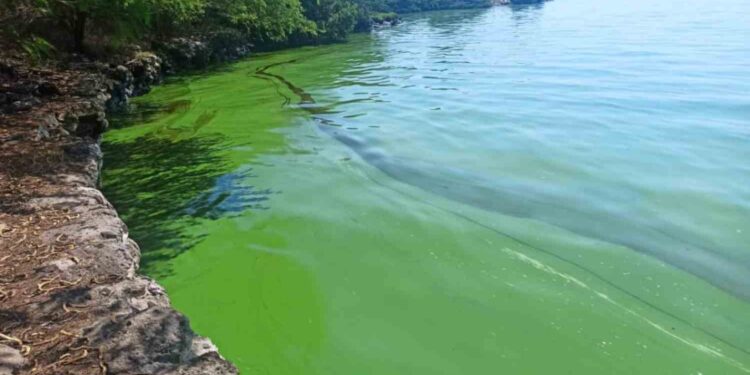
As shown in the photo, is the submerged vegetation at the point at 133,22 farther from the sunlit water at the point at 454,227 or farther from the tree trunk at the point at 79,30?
the sunlit water at the point at 454,227

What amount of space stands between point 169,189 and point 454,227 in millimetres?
4184

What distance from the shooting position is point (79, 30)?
1360cm

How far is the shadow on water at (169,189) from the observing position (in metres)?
6.38

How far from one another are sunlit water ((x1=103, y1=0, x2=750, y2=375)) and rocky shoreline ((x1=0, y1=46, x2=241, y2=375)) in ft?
3.36

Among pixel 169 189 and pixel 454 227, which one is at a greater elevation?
pixel 169 189

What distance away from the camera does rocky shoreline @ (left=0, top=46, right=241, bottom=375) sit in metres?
2.91

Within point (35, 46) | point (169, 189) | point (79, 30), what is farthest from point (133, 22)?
point (169, 189)

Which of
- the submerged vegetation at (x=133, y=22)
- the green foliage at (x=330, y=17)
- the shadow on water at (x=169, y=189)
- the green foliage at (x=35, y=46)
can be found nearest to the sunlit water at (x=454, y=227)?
the shadow on water at (x=169, y=189)

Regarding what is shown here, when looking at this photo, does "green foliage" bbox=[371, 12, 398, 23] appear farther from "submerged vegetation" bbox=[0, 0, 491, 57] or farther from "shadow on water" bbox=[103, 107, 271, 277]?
"shadow on water" bbox=[103, 107, 271, 277]

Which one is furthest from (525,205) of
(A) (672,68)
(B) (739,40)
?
(B) (739,40)

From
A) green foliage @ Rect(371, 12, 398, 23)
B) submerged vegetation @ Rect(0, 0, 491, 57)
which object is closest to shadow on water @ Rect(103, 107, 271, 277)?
submerged vegetation @ Rect(0, 0, 491, 57)

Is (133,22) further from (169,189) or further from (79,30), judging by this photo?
(169,189)

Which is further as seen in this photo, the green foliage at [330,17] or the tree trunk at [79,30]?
the green foliage at [330,17]

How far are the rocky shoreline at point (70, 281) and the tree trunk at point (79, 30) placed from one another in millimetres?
6842
